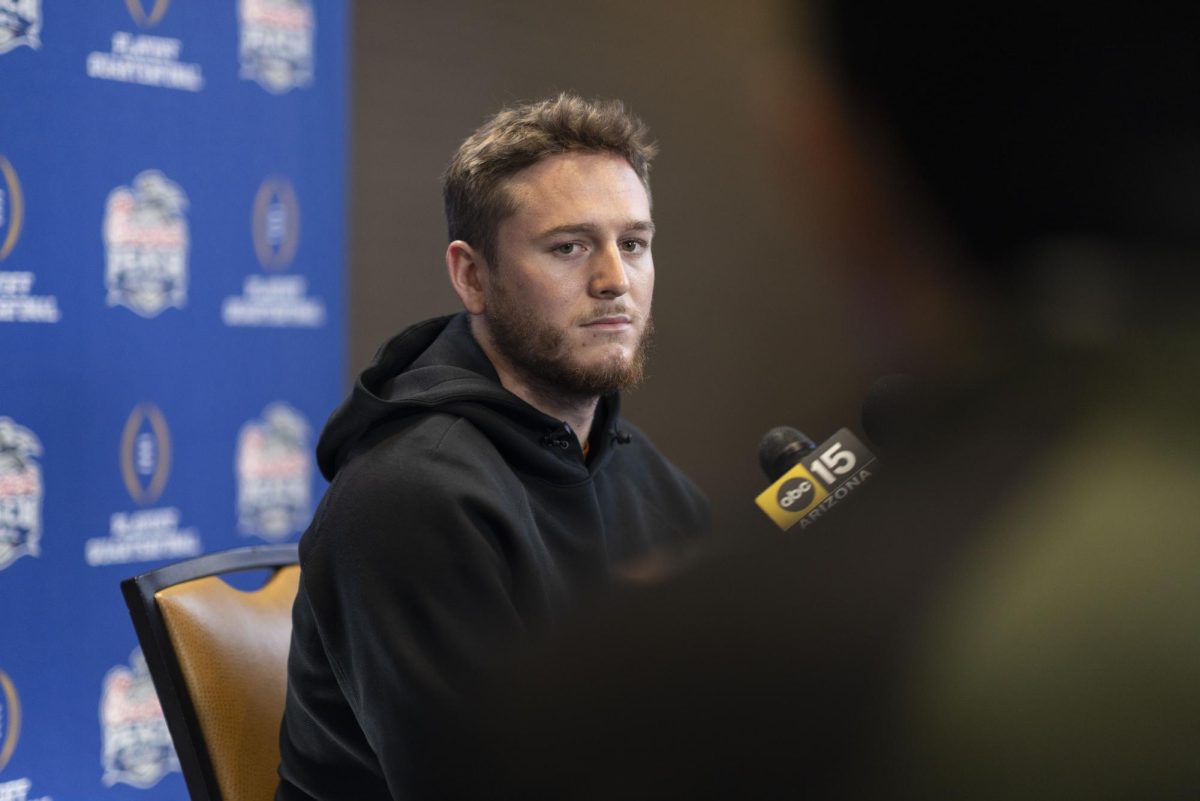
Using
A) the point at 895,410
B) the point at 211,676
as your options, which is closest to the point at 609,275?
the point at 211,676

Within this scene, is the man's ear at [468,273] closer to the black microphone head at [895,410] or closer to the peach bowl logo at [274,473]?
the peach bowl logo at [274,473]

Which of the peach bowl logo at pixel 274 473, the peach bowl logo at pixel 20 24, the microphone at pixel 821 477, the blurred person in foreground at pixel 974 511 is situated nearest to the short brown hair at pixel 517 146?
the microphone at pixel 821 477

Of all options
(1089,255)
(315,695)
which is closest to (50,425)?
(315,695)

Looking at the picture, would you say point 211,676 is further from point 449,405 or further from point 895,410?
point 895,410

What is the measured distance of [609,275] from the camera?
1.67m

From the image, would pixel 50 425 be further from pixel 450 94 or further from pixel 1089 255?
pixel 1089 255

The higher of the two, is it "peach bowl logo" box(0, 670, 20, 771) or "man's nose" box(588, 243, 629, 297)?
"man's nose" box(588, 243, 629, 297)

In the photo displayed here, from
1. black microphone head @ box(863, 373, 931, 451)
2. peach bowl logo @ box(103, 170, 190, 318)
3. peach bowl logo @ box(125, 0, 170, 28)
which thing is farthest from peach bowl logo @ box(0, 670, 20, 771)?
black microphone head @ box(863, 373, 931, 451)

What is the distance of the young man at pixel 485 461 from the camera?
138 centimetres

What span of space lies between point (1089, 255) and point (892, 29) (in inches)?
3.3

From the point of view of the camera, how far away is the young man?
138 cm

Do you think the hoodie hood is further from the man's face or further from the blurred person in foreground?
the blurred person in foreground

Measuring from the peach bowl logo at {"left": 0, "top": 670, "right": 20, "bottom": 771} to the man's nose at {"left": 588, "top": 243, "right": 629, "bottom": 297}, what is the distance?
1293mm

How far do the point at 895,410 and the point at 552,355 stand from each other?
118 centimetres
